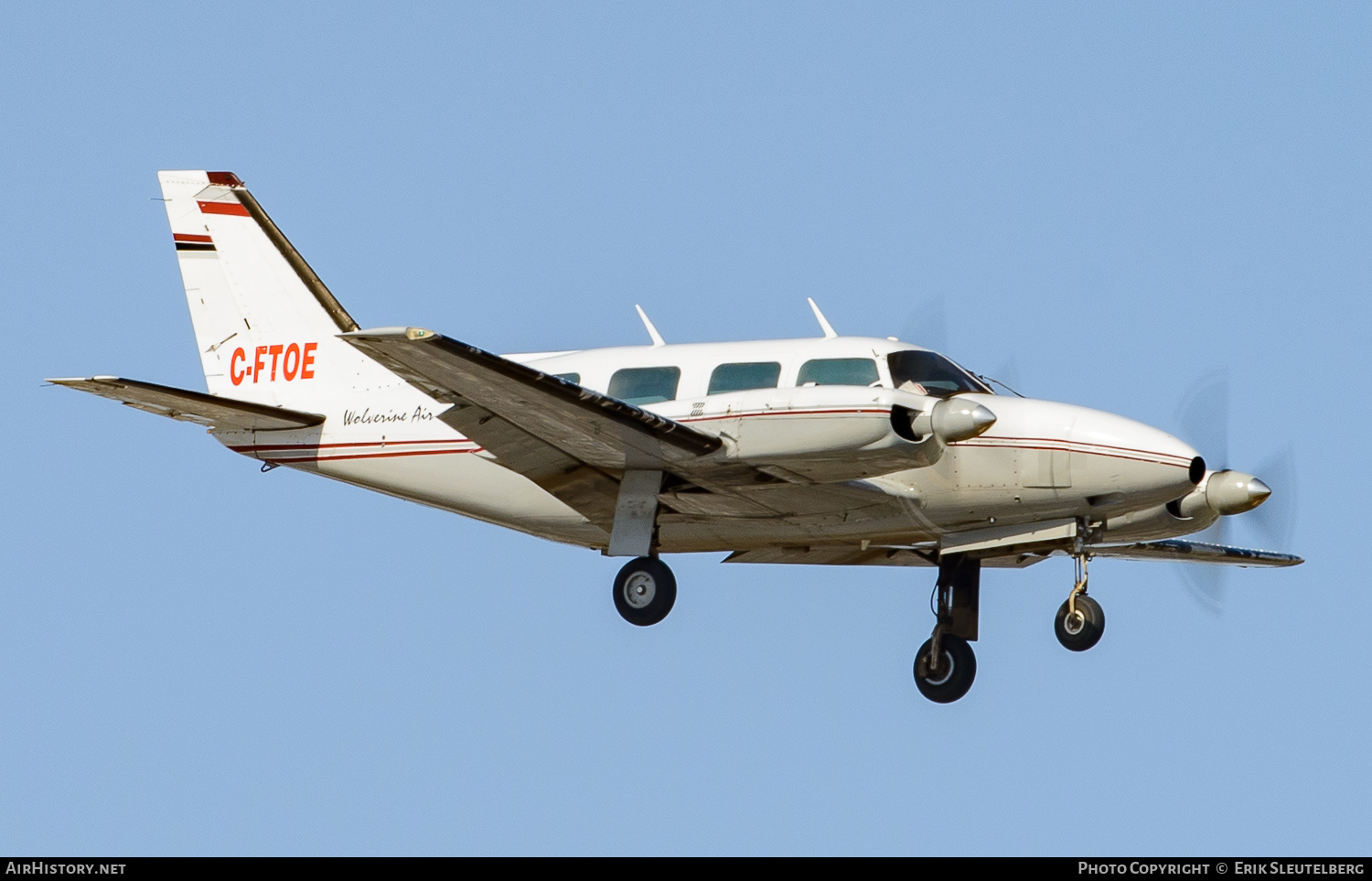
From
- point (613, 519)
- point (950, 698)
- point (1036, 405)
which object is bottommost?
point (950, 698)

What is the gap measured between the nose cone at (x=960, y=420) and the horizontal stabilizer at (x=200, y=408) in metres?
7.60

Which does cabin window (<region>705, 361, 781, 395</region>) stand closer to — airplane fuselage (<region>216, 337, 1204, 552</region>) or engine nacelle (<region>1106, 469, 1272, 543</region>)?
airplane fuselage (<region>216, 337, 1204, 552</region>)

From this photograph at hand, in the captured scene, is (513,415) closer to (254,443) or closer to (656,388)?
(656,388)

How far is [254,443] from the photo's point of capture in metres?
21.5

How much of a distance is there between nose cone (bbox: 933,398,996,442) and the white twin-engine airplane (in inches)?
0.9

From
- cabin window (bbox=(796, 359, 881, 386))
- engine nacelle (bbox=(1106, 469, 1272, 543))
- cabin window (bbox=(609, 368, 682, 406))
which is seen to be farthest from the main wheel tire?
engine nacelle (bbox=(1106, 469, 1272, 543))

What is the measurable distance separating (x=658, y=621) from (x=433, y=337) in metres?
4.60

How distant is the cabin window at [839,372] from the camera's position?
18.8 meters

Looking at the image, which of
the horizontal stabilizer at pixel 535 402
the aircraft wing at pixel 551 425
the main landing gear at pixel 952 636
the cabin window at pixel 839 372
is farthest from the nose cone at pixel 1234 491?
the horizontal stabilizer at pixel 535 402

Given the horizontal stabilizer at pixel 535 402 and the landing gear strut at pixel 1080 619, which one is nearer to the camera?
the horizontal stabilizer at pixel 535 402

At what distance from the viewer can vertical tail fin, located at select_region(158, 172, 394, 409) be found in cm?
2219

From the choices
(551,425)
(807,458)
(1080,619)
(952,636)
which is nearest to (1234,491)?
(1080,619)

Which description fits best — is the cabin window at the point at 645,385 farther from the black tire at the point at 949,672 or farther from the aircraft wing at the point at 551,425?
the black tire at the point at 949,672
